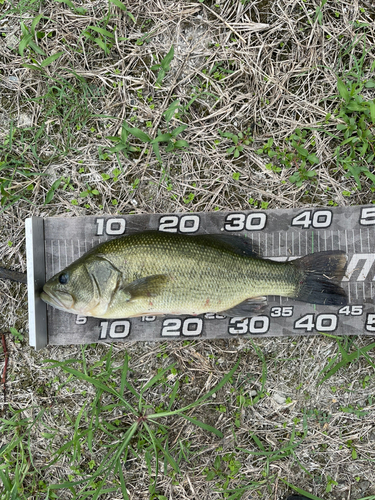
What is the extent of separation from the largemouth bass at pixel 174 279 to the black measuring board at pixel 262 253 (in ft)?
0.94

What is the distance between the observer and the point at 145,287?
289cm

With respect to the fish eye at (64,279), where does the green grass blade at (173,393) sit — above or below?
below

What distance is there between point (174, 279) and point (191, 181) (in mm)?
1011

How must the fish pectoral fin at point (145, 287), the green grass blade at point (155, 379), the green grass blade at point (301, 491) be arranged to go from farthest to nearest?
the green grass blade at point (301, 491), the green grass blade at point (155, 379), the fish pectoral fin at point (145, 287)

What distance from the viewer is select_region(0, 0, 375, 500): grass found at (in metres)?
3.34

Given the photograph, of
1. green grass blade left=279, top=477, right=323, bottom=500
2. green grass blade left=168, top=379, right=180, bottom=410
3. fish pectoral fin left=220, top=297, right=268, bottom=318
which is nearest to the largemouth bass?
fish pectoral fin left=220, top=297, right=268, bottom=318

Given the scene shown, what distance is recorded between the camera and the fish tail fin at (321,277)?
313 centimetres

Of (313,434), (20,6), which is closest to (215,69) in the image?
(20,6)

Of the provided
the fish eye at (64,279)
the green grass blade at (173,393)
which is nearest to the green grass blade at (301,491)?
the green grass blade at (173,393)

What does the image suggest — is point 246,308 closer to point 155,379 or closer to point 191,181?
point 155,379

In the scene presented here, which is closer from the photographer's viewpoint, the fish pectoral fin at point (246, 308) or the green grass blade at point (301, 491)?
the fish pectoral fin at point (246, 308)

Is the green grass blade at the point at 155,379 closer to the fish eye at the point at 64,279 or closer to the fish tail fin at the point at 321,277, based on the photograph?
the fish eye at the point at 64,279

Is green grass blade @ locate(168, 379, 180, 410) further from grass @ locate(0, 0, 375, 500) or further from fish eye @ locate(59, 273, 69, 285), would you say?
fish eye @ locate(59, 273, 69, 285)

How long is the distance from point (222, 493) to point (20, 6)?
193 inches
